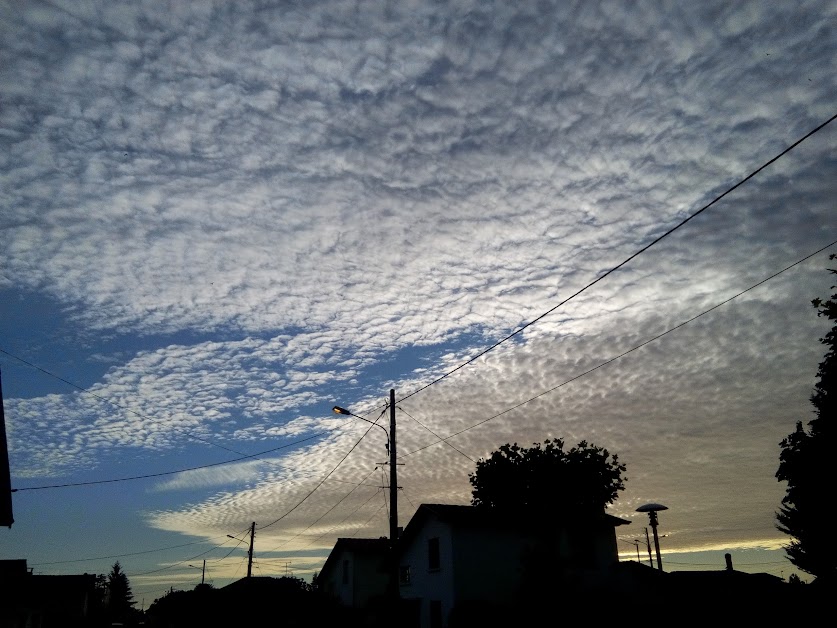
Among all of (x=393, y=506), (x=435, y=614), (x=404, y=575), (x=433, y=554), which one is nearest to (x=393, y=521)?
(x=393, y=506)

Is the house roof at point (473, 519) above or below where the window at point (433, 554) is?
above

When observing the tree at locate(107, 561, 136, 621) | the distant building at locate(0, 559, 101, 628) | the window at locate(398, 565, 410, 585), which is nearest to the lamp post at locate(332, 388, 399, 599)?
the window at locate(398, 565, 410, 585)

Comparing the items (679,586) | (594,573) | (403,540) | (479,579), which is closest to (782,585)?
(679,586)

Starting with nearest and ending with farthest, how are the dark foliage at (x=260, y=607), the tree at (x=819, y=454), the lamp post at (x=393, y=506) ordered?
the lamp post at (x=393, y=506), the tree at (x=819, y=454), the dark foliage at (x=260, y=607)

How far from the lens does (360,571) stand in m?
48.5

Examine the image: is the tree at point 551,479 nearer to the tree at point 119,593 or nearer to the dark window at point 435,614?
the dark window at point 435,614

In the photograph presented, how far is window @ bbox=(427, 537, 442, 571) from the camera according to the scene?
33709 mm

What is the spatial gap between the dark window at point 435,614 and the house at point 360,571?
45.6ft

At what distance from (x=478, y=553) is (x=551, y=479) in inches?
1113

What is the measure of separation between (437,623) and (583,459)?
30.7 meters

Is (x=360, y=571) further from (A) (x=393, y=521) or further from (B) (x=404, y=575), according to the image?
(A) (x=393, y=521)

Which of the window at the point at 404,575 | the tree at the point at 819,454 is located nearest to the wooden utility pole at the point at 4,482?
the window at the point at 404,575

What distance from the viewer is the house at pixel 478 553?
105ft

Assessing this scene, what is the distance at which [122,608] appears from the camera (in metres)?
123
